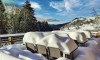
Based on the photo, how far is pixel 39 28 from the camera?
14.9 metres

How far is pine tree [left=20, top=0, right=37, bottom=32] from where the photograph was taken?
14509mm

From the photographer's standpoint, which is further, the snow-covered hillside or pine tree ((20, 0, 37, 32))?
pine tree ((20, 0, 37, 32))

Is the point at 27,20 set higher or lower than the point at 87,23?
higher

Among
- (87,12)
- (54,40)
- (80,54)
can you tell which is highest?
(87,12)

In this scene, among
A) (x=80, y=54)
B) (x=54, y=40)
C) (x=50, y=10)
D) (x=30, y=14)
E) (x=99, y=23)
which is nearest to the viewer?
(x=54, y=40)

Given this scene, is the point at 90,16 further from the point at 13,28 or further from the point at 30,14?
the point at 13,28

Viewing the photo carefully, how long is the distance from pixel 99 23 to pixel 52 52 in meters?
8.74

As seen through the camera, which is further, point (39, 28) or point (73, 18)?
point (39, 28)

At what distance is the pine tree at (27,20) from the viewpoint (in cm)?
1451

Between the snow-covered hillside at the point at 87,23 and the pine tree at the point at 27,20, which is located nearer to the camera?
the snow-covered hillside at the point at 87,23

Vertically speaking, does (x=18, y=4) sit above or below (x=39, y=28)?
above

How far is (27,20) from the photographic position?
15391 millimetres

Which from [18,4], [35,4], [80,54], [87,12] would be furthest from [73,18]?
[80,54]

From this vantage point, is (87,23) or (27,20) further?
(27,20)
